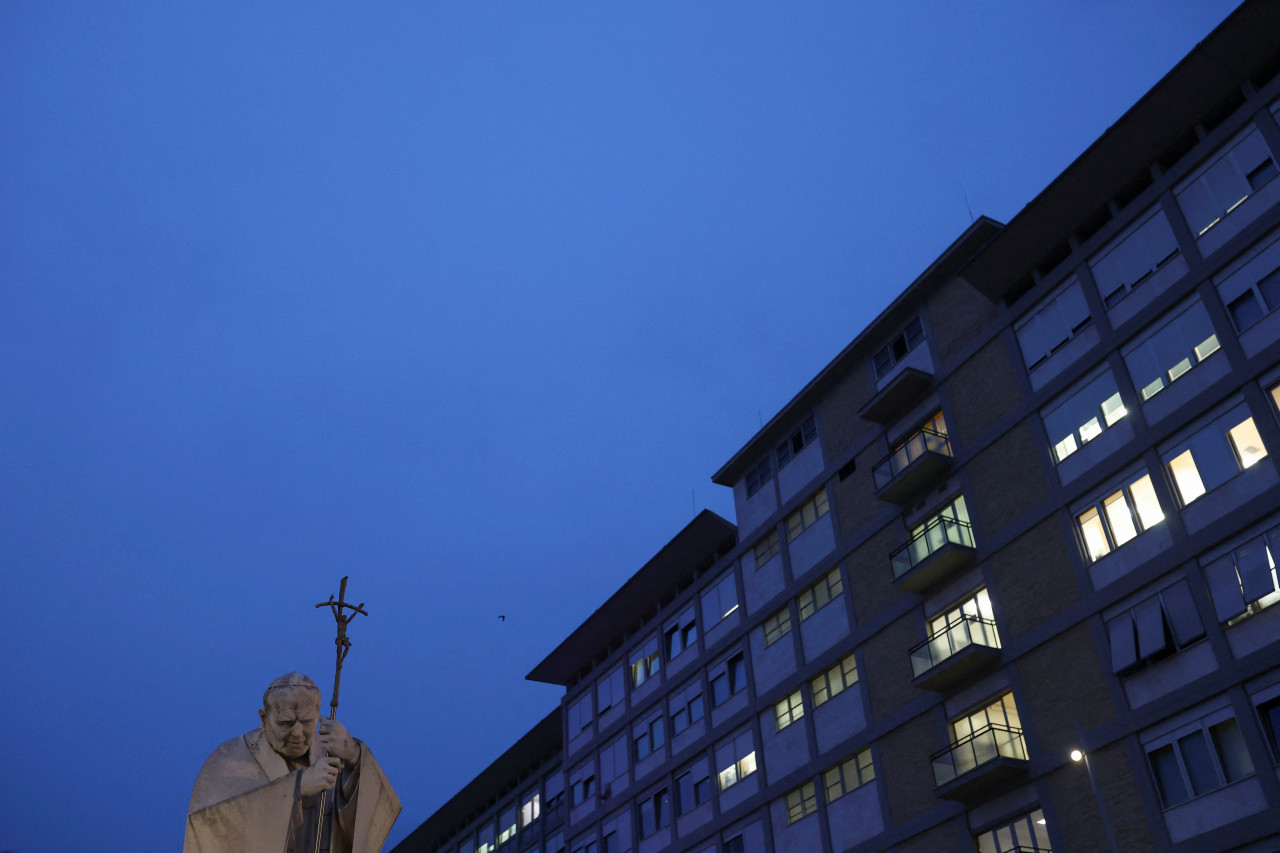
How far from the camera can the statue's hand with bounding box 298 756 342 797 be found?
6.83m

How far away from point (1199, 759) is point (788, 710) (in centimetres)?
1677

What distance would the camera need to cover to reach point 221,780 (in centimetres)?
698

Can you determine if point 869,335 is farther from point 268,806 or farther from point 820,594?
point 268,806

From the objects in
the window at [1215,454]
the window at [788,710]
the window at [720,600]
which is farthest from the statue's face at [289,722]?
the window at [720,600]

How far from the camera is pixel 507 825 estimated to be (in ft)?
202

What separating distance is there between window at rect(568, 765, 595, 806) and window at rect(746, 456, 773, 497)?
16.6 m

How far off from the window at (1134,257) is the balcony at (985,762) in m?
12.9

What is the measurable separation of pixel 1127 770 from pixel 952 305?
668 inches

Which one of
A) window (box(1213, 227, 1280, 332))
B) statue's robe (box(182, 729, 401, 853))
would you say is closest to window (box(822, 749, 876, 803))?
window (box(1213, 227, 1280, 332))

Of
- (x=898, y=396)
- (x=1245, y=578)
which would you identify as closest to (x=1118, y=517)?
(x=1245, y=578)

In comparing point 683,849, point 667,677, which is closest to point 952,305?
point 667,677

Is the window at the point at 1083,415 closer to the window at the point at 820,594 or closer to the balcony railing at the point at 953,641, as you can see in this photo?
the balcony railing at the point at 953,641

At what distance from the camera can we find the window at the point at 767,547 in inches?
1705

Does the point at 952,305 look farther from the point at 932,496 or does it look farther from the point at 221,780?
the point at 221,780
